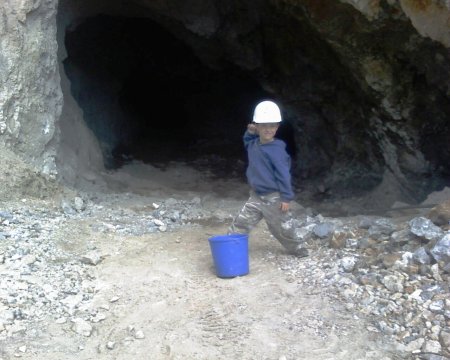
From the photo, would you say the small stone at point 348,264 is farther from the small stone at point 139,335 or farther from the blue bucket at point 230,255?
the small stone at point 139,335

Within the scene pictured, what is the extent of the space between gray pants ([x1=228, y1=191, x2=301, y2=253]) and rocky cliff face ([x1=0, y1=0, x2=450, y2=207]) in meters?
2.12

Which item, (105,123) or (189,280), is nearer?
(189,280)

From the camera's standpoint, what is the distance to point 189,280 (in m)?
4.33

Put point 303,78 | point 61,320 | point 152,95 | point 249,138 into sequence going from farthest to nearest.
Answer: point 152,95
point 303,78
point 249,138
point 61,320

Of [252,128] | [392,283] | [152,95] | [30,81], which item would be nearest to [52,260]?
[252,128]

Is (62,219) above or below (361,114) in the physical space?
below

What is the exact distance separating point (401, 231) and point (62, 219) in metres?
2.62

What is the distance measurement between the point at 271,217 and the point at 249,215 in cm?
16

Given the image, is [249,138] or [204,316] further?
[249,138]

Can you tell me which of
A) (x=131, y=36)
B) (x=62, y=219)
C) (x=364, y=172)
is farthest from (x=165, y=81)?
(x=62, y=219)

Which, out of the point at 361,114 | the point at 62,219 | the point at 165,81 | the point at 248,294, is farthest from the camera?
the point at 165,81

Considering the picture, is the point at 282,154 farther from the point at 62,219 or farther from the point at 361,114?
the point at 361,114

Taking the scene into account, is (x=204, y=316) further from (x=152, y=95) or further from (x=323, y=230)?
(x=152, y=95)

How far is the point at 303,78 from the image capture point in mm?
8719
